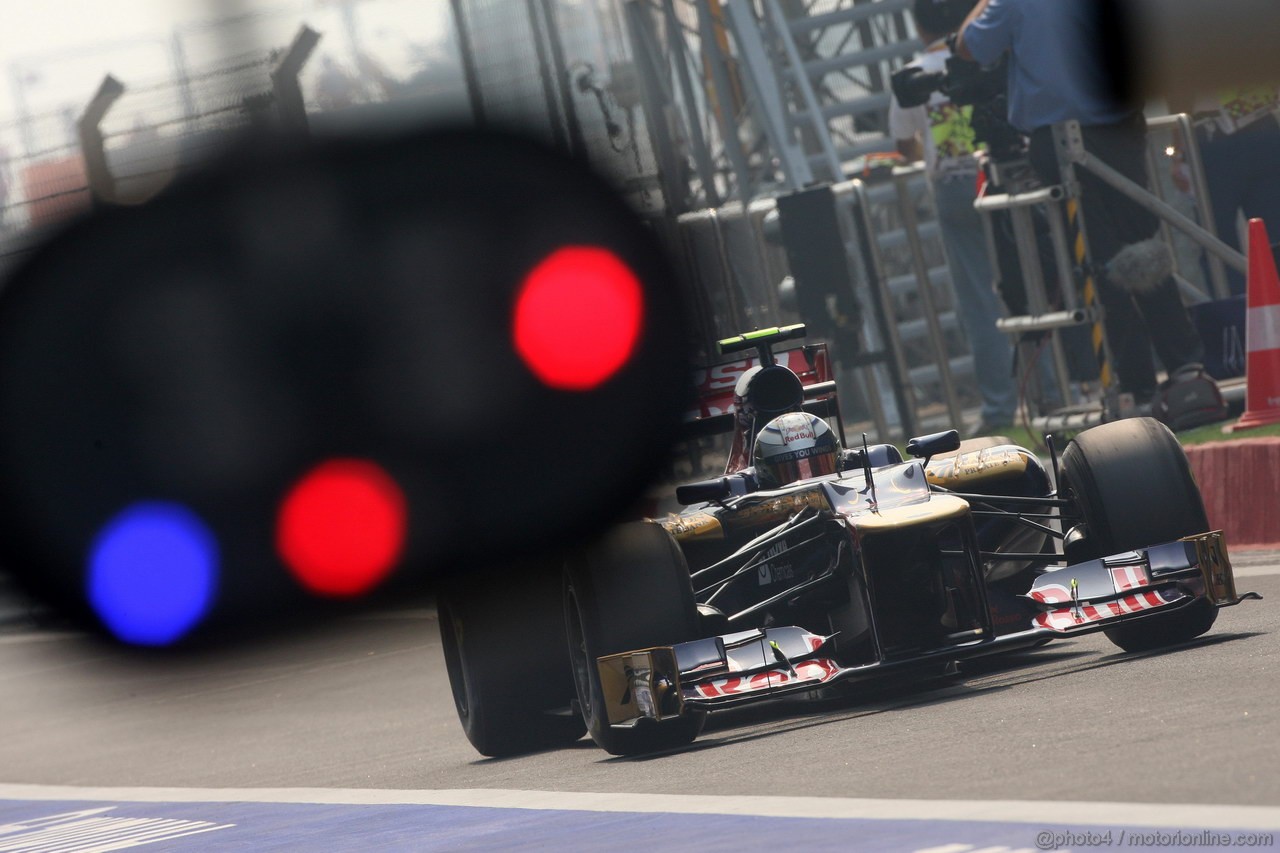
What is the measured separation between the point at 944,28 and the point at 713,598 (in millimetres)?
7303

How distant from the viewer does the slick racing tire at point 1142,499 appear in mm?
8812

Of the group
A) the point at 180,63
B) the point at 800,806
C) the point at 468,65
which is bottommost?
the point at 800,806

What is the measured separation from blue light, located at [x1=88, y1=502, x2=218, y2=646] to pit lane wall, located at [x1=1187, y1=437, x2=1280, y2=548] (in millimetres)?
10127

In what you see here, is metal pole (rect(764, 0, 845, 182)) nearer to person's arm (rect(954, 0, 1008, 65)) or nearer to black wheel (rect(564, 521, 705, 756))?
person's arm (rect(954, 0, 1008, 65))

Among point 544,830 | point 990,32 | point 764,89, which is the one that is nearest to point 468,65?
point 764,89

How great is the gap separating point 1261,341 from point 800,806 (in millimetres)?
6399

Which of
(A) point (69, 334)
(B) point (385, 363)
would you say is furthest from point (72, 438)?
(B) point (385, 363)

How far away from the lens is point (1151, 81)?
15.0m

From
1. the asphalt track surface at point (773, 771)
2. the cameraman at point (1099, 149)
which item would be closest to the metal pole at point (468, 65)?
the cameraman at point (1099, 149)

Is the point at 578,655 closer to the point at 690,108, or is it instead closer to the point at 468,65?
the point at 468,65

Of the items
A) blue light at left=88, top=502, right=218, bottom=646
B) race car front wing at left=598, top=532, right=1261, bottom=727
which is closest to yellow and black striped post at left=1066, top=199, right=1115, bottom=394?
race car front wing at left=598, top=532, right=1261, bottom=727

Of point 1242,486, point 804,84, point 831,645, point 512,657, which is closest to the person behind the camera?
point 831,645

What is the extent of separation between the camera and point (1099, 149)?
14008 millimetres

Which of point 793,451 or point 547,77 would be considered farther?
point 547,77
